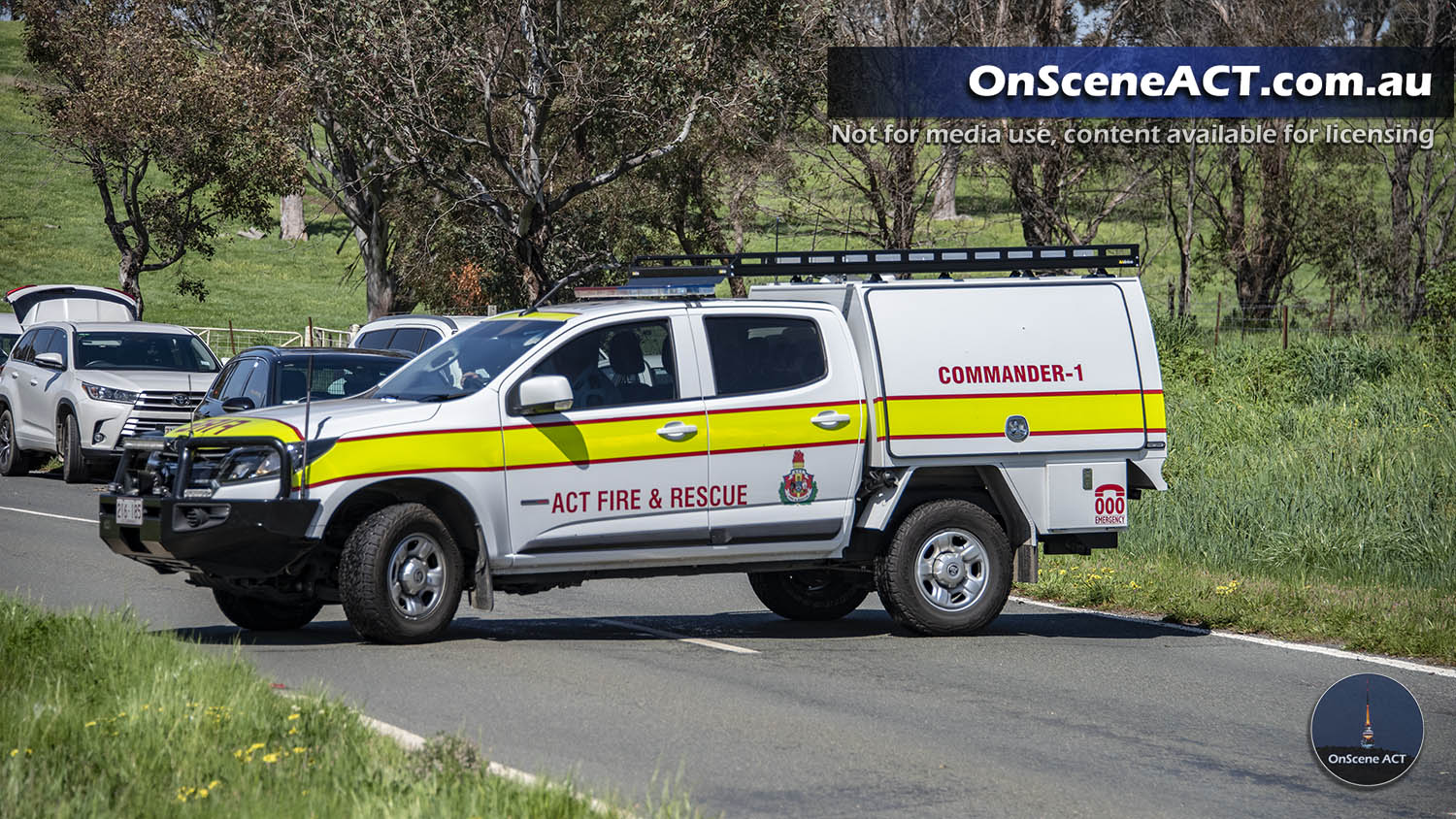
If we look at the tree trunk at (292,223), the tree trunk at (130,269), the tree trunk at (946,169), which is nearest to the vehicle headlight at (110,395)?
the tree trunk at (130,269)

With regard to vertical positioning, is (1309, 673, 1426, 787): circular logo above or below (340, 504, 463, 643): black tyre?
below

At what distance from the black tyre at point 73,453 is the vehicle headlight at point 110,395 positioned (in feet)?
1.45

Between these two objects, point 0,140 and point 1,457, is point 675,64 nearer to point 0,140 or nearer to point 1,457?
point 1,457

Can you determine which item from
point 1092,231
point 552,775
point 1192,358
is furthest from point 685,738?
point 1092,231

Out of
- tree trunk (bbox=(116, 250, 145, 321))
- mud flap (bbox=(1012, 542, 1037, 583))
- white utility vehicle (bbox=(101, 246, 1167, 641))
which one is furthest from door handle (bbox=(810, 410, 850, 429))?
tree trunk (bbox=(116, 250, 145, 321))

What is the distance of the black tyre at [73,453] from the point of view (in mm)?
21594

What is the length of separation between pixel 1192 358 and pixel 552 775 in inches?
920

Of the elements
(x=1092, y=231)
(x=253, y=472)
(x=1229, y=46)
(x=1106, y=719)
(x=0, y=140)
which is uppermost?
(x=0, y=140)

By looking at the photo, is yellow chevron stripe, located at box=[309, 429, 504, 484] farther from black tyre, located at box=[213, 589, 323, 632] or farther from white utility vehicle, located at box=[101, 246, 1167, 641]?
black tyre, located at box=[213, 589, 323, 632]

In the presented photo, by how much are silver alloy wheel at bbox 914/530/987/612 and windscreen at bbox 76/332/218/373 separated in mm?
13922

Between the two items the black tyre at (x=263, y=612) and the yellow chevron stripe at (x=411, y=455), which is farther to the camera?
the black tyre at (x=263, y=612)

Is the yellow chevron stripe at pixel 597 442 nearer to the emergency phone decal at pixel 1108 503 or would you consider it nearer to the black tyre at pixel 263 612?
the black tyre at pixel 263 612

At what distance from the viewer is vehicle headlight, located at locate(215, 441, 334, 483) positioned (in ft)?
30.7

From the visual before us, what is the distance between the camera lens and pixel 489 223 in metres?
34.3
